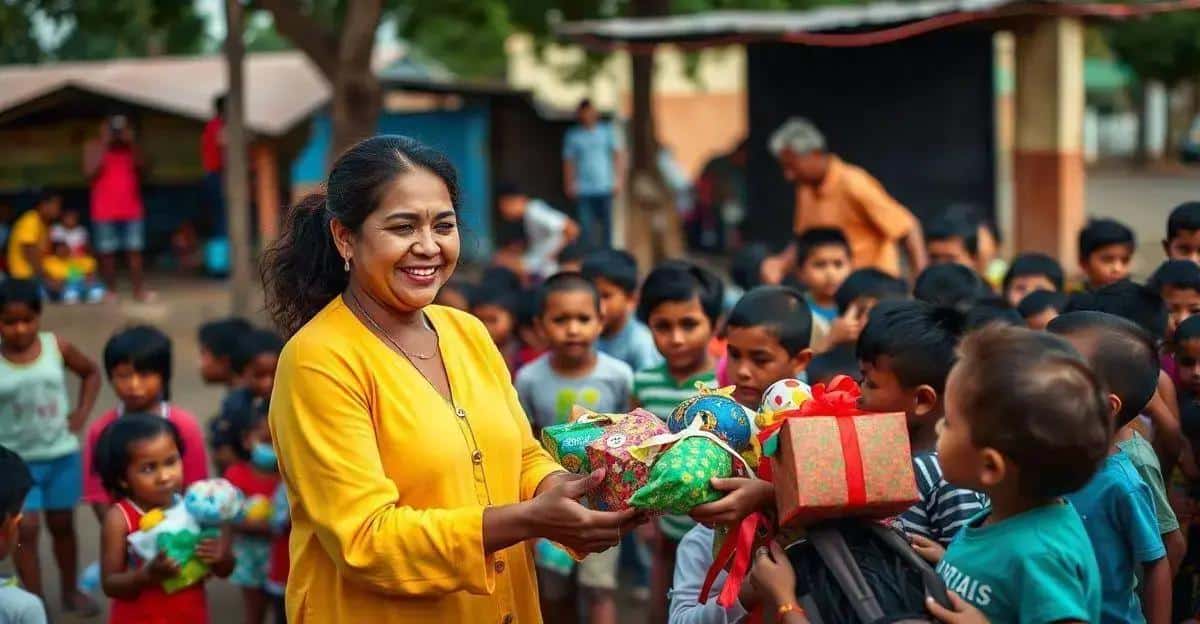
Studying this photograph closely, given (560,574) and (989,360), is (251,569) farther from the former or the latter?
(989,360)

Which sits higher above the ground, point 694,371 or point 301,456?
point 301,456

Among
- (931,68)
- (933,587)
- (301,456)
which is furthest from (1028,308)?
(931,68)

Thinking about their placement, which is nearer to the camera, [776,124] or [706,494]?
[706,494]

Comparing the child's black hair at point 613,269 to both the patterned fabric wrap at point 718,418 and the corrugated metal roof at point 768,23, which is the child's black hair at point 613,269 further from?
the corrugated metal roof at point 768,23

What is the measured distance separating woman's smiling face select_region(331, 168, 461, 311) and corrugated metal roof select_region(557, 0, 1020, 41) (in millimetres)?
8177

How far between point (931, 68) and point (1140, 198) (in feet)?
47.3

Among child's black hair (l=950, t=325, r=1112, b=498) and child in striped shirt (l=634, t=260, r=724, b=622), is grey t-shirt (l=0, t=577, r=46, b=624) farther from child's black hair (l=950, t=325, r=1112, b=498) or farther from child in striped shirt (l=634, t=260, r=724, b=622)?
child's black hair (l=950, t=325, r=1112, b=498)

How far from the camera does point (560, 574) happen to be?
17.2 ft

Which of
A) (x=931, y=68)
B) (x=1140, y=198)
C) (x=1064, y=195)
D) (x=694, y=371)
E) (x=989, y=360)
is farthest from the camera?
(x=1140, y=198)

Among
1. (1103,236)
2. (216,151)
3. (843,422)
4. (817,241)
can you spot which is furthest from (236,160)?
(843,422)

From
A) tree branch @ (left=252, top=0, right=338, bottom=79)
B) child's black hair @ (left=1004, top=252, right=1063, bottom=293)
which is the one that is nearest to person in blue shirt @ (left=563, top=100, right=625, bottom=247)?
tree branch @ (left=252, top=0, right=338, bottom=79)

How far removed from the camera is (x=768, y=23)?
37.3ft

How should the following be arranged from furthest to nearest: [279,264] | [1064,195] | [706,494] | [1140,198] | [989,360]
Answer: [1140,198]
[1064,195]
[279,264]
[706,494]
[989,360]

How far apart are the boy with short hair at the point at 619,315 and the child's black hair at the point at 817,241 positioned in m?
0.89
